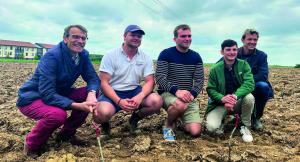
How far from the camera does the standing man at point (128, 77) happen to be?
5.98 metres

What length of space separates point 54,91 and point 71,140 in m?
1.01

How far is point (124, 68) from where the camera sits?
612cm

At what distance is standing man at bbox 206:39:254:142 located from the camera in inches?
244

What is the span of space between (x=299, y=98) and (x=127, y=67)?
21.2 feet

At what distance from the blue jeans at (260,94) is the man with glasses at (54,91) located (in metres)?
2.87

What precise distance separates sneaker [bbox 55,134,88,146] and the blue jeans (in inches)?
122

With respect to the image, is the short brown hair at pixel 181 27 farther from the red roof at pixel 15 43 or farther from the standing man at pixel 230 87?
the red roof at pixel 15 43

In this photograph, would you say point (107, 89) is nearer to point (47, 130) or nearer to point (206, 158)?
point (47, 130)

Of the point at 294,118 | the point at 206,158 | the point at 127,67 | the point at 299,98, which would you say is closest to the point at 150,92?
the point at 127,67

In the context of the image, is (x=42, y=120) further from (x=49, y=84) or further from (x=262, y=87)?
(x=262, y=87)

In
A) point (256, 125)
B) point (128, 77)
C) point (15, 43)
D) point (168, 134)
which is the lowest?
point (168, 134)

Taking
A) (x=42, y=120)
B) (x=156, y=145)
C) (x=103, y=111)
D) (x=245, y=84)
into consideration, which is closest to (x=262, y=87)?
(x=245, y=84)

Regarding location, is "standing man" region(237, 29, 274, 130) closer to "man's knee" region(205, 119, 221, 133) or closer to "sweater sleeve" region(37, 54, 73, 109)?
"man's knee" region(205, 119, 221, 133)

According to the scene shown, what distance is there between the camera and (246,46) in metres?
6.78
